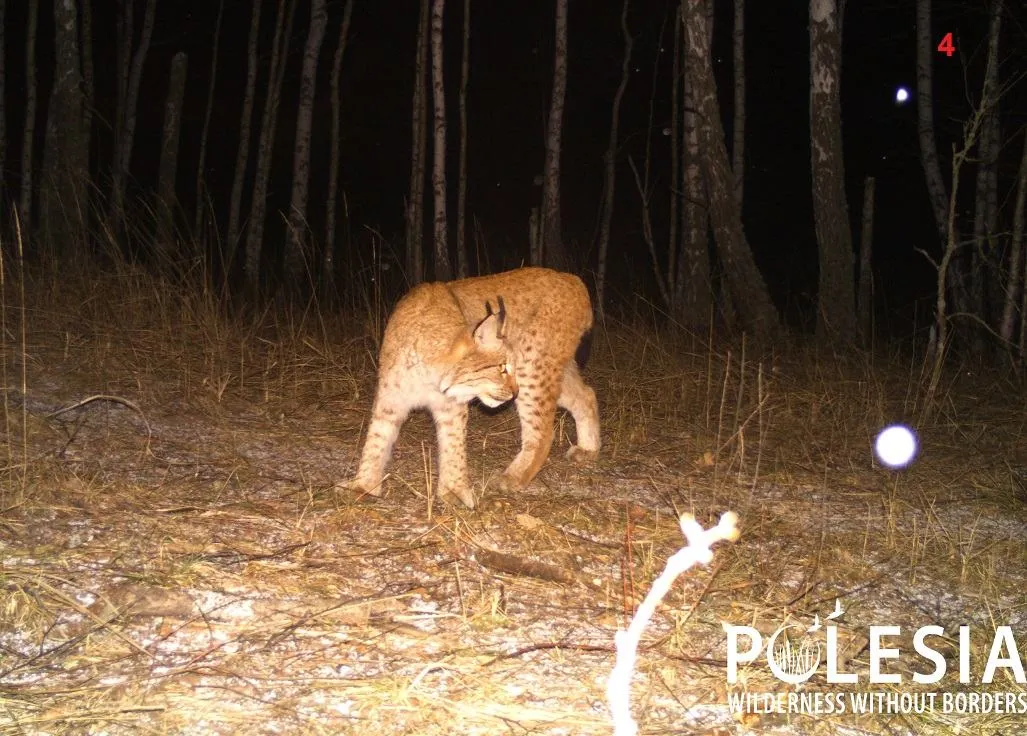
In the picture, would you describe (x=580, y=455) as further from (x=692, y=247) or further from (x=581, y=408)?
(x=692, y=247)

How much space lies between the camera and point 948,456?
5164mm

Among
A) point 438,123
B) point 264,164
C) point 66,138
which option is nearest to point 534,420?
point 66,138

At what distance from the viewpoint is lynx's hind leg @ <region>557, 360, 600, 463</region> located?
17.7 ft

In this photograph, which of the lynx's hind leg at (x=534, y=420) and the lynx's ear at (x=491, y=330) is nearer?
the lynx's ear at (x=491, y=330)

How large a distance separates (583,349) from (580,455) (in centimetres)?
65

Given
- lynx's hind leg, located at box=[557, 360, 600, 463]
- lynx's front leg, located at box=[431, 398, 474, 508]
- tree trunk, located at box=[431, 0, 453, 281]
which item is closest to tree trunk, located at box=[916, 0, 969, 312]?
tree trunk, located at box=[431, 0, 453, 281]

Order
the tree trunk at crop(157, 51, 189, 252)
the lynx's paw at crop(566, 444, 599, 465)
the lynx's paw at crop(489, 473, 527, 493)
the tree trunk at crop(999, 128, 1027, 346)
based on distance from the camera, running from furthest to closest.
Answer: the tree trunk at crop(157, 51, 189, 252)
the tree trunk at crop(999, 128, 1027, 346)
the lynx's paw at crop(566, 444, 599, 465)
the lynx's paw at crop(489, 473, 527, 493)

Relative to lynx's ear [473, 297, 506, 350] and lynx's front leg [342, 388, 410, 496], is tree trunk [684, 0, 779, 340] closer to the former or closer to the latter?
lynx's ear [473, 297, 506, 350]

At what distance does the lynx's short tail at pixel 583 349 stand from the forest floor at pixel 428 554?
1.65 feet

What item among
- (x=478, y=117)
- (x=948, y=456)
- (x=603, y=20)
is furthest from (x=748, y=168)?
(x=948, y=456)

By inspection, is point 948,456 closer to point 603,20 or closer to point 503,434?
point 503,434

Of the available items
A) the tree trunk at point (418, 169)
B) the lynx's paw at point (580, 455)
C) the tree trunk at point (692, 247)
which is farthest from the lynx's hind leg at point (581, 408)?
the tree trunk at point (418, 169)

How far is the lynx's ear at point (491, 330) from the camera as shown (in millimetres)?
4469

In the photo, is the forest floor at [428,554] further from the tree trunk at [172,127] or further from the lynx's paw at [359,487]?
the tree trunk at [172,127]
